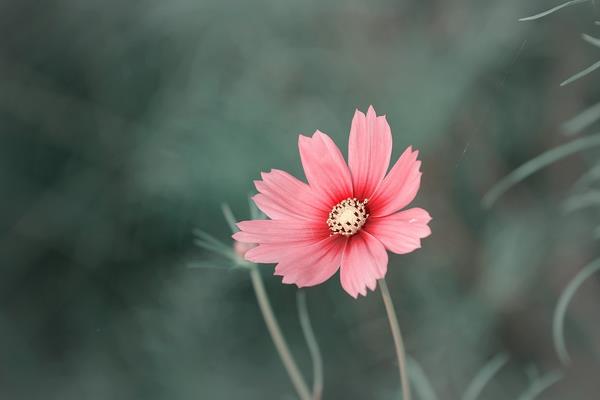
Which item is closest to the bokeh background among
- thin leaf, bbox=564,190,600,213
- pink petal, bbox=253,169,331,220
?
thin leaf, bbox=564,190,600,213

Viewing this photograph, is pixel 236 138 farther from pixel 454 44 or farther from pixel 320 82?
pixel 454 44

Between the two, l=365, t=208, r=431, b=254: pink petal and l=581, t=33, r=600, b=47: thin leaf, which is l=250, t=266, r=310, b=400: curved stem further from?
l=581, t=33, r=600, b=47: thin leaf

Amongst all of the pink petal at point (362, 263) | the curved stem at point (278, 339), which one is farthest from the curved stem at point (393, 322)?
the curved stem at point (278, 339)

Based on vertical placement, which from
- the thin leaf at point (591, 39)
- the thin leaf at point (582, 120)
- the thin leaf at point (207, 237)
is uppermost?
the thin leaf at point (207, 237)

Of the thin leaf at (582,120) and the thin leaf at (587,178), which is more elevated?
the thin leaf at (582,120)

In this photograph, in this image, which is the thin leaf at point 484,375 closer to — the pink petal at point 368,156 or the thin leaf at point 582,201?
the thin leaf at point 582,201

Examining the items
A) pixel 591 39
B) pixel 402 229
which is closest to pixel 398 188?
pixel 402 229

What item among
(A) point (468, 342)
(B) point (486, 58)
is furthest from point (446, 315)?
(B) point (486, 58)
